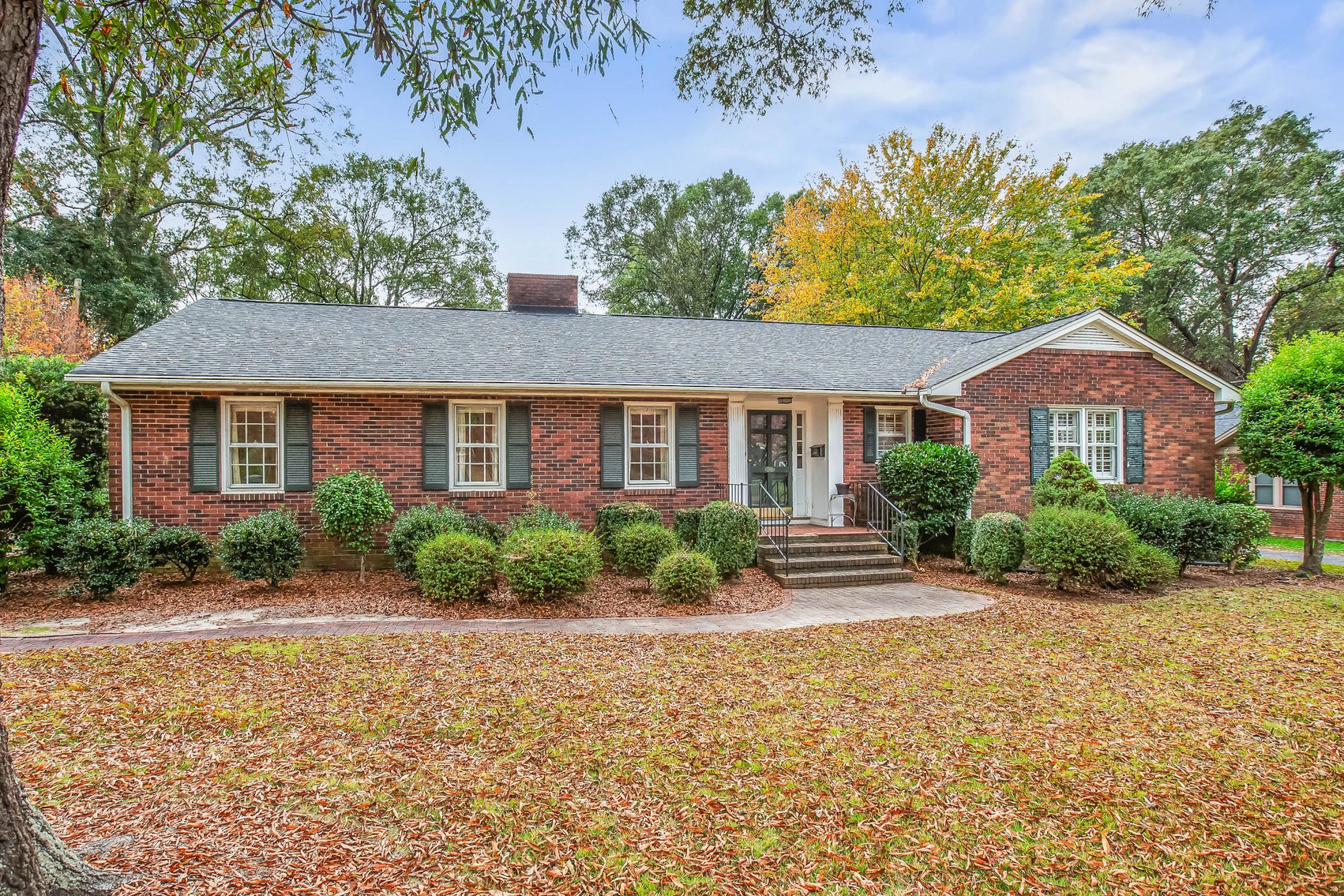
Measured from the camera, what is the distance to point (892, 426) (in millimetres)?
12422

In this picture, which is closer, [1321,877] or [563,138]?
[1321,877]

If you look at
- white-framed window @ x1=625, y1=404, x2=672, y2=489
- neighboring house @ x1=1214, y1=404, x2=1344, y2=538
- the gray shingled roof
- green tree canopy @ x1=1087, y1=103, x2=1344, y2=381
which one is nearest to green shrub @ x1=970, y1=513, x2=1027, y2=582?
the gray shingled roof

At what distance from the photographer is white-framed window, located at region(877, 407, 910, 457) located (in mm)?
12312

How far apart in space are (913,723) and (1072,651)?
9.55 feet

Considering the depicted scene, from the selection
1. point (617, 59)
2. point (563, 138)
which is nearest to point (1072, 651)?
point (617, 59)

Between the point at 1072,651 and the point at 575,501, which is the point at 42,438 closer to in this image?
the point at 575,501

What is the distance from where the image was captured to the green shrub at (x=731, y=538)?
9.46 meters

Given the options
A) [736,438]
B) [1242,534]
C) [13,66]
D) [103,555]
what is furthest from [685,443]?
[13,66]

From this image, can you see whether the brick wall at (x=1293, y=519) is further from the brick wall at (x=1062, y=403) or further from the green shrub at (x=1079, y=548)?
the green shrub at (x=1079, y=548)

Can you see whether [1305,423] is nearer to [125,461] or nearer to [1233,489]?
[1233,489]

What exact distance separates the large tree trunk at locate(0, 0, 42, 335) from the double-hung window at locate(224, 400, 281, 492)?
8655mm

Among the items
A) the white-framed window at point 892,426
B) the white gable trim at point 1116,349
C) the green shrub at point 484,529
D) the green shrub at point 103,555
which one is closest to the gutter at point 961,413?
the white gable trim at point 1116,349

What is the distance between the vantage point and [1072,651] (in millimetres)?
6246

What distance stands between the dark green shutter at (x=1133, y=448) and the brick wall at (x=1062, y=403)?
0.16 m
